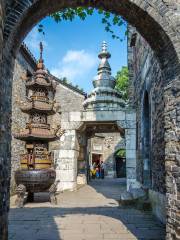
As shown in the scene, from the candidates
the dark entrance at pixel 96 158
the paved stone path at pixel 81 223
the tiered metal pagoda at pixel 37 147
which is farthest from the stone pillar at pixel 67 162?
the dark entrance at pixel 96 158

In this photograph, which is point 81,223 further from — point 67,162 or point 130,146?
point 130,146

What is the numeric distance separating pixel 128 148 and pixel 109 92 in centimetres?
229

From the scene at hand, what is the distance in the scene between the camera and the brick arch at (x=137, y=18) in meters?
3.55

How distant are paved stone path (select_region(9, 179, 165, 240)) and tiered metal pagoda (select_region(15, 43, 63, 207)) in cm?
56

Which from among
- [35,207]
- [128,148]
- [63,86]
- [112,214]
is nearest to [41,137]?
[35,207]

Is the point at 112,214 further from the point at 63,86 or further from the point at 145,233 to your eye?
the point at 63,86

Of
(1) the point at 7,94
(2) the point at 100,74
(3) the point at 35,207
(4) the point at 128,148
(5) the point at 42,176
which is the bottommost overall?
(3) the point at 35,207

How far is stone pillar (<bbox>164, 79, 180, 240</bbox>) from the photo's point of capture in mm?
3629

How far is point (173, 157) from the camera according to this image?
12.4ft

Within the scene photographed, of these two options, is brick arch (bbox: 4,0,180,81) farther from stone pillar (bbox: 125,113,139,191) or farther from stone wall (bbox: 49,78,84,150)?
stone wall (bbox: 49,78,84,150)

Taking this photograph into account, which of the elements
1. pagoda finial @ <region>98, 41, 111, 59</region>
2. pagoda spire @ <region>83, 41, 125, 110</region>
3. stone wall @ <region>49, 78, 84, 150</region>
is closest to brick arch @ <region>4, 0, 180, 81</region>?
pagoda spire @ <region>83, 41, 125, 110</region>

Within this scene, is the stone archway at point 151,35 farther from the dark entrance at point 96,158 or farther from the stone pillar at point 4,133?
the dark entrance at point 96,158

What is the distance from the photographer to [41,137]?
779 cm

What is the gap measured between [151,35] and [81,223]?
11.7 ft
